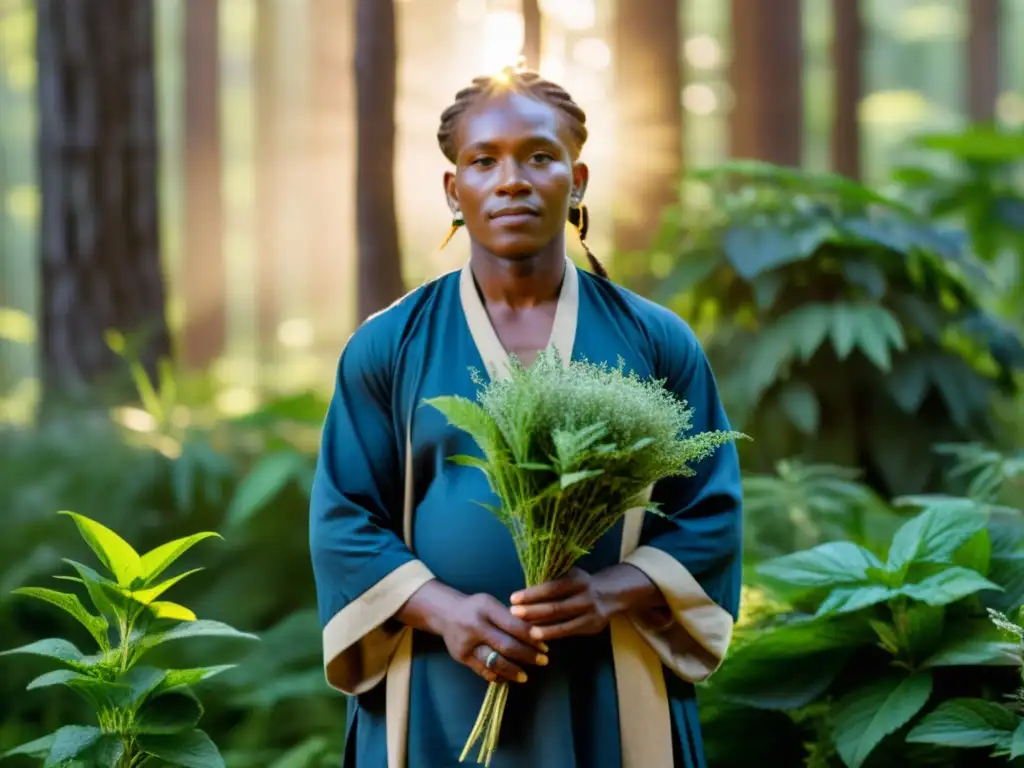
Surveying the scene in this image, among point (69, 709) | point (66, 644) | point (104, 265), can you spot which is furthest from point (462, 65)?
point (66, 644)

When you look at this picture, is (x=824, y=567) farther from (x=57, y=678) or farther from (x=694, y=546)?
(x=57, y=678)

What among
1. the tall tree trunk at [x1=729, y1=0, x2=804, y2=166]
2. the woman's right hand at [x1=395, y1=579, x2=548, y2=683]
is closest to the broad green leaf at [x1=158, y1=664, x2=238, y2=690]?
the woman's right hand at [x1=395, y1=579, x2=548, y2=683]

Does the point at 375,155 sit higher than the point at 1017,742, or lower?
higher

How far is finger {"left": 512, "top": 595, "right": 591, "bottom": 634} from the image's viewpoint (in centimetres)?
221

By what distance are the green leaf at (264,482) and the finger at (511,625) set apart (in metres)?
2.15

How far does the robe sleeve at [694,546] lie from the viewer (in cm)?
244

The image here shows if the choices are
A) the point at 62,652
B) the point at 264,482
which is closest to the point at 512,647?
the point at 62,652

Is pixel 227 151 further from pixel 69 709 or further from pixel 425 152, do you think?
pixel 69 709

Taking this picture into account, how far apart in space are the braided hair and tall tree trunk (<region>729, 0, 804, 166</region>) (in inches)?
246

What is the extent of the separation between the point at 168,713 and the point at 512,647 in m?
0.92

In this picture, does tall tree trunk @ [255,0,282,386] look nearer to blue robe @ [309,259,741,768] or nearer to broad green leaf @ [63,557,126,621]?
broad green leaf @ [63,557,126,621]

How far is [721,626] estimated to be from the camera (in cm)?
251

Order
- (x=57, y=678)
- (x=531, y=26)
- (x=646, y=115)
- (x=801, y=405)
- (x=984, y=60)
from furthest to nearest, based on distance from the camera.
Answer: (x=984, y=60), (x=646, y=115), (x=801, y=405), (x=531, y=26), (x=57, y=678)

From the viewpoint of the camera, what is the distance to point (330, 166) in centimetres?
1755
